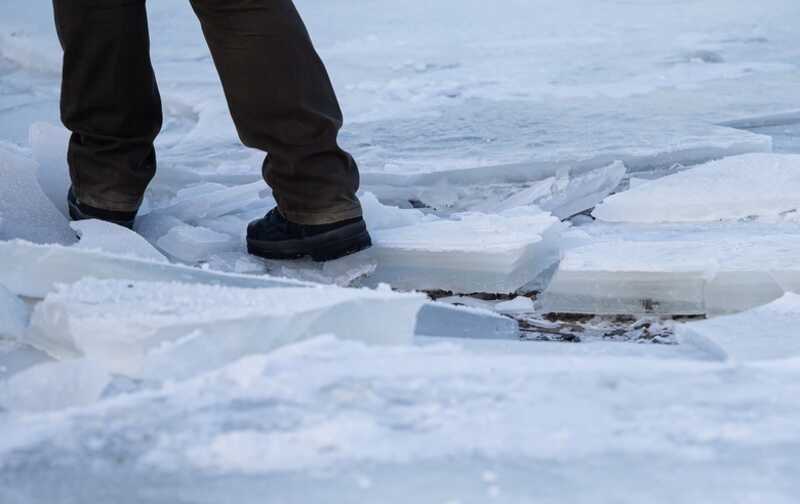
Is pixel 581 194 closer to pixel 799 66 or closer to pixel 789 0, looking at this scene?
pixel 799 66

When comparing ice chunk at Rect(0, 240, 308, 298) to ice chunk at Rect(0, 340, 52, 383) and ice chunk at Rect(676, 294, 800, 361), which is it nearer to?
ice chunk at Rect(0, 340, 52, 383)

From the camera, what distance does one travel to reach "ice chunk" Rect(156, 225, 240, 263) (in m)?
1.95

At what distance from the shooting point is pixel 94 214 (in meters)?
1.97

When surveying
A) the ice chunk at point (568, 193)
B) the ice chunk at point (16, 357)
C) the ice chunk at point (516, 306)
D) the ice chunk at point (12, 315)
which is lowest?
the ice chunk at point (568, 193)

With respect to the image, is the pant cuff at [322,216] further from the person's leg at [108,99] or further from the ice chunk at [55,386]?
the ice chunk at [55,386]

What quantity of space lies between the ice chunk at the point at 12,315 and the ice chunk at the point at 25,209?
65 cm

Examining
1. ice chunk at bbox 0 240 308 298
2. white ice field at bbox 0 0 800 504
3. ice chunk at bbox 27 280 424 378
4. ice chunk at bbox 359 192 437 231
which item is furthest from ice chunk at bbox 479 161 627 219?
ice chunk at bbox 27 280 424 378

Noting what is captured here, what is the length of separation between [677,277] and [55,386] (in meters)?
0.97

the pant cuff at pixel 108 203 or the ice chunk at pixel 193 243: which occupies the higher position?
the pant cuff at pixel 108 203

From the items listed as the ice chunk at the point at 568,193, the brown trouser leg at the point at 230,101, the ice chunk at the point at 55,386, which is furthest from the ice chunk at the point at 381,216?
the ice chunk at the point at 55,386

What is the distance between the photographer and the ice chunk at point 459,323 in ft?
4.49

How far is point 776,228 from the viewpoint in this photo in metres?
2.02

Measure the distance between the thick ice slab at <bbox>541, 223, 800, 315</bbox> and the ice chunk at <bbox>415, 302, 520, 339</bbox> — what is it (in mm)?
253

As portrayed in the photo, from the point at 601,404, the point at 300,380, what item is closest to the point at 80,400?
the point at 300,380
